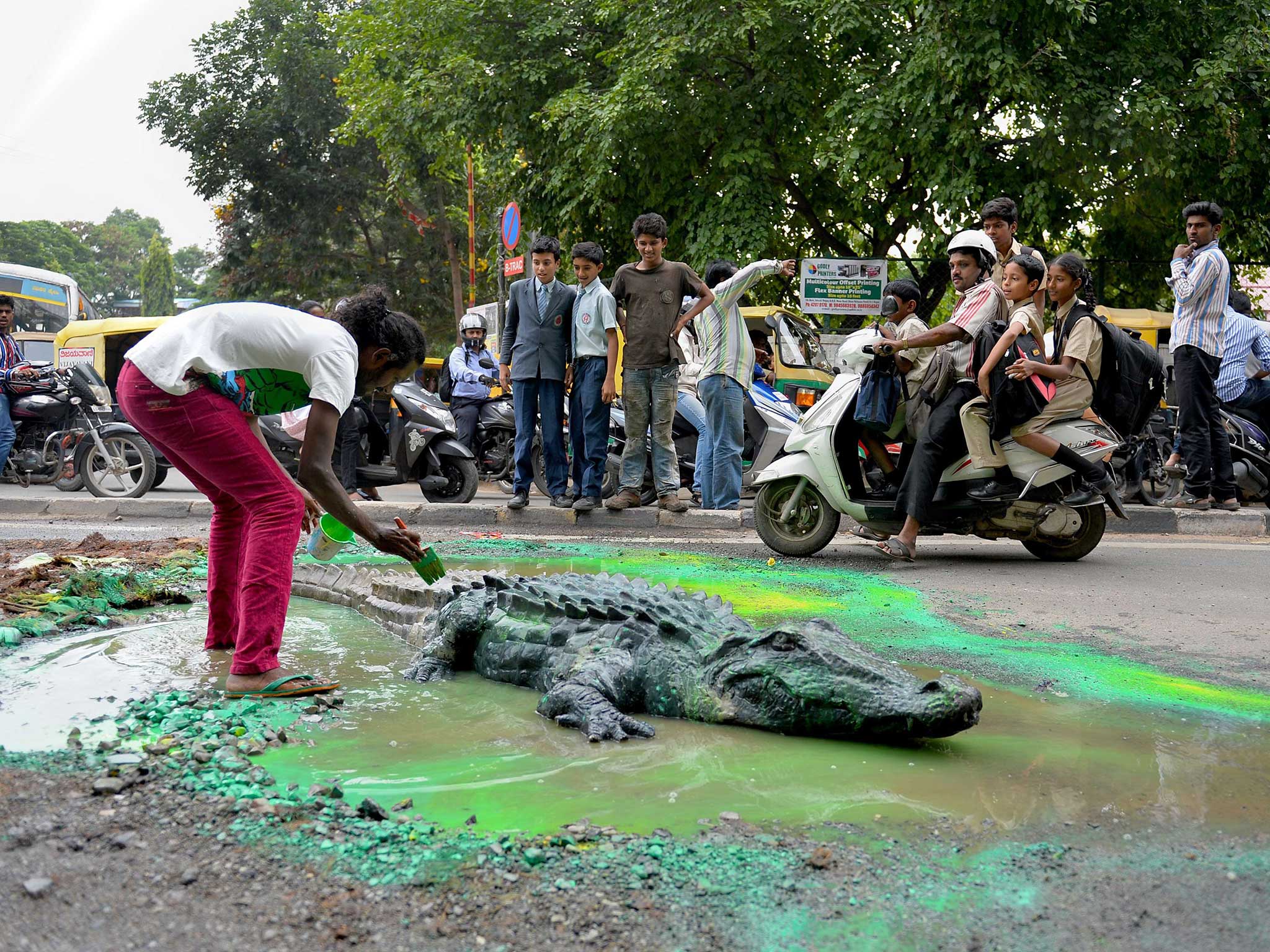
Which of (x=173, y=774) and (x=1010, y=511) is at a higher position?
(x=1010, y=511)

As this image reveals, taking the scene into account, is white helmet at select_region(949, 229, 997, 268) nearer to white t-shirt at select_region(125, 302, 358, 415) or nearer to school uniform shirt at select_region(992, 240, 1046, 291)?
school uniform shirt at select_region(992, 240, 1046, 291)

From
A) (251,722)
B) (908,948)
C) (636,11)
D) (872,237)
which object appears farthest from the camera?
(872,237)

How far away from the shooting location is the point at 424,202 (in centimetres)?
2855

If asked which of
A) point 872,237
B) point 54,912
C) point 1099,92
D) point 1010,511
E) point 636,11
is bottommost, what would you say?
point 54,912

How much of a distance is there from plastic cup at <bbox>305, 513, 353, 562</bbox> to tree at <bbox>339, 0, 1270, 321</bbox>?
35.0ft

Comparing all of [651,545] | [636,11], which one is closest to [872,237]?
[636,11]

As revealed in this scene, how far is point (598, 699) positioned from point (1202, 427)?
6948 mm

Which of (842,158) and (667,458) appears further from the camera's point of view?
(842,158)

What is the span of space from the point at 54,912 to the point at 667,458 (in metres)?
6.71

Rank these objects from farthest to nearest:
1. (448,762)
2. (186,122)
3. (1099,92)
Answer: (186,122)
(1099,92)
(448,762)

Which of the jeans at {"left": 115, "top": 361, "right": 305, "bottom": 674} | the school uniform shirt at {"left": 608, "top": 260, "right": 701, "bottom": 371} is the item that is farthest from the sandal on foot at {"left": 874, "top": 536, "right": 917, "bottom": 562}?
the jeans at {"left": 115, "top": 361, "right": 305, "bottom": 674}

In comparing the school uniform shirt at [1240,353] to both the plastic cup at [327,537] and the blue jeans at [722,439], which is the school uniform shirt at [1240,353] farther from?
the plastic cup at [327,537]

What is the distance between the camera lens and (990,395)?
20.3ft

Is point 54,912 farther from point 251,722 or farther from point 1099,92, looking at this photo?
point 1099,92
